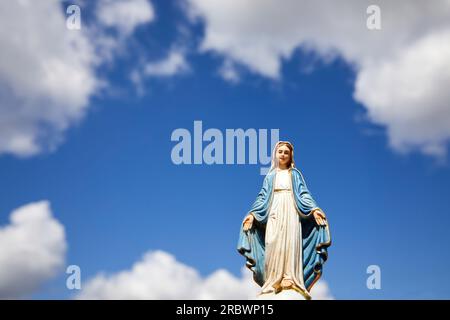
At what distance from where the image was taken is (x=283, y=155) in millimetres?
→ 20344

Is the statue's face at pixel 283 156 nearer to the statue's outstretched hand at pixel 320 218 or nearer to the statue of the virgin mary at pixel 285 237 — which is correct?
the statue of the virgin mary at pixel 285 237

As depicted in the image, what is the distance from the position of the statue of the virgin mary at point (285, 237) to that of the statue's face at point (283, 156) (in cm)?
41

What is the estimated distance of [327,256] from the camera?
19.1 meters

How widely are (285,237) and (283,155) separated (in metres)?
2.70

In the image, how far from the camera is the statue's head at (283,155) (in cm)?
2033

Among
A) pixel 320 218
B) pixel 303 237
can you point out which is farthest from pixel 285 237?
pixel 320 218

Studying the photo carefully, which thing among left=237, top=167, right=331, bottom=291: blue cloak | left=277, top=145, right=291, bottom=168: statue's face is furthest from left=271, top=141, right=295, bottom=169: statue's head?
left=237, top=167, right=331, bottom=291: blue cloak

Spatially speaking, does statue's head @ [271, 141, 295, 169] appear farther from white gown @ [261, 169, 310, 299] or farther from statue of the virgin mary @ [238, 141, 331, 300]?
white gown @ [261, 169, 310, 299]

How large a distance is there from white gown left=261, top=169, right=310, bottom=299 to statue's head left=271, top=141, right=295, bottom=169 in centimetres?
95

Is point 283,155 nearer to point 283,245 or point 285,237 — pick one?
point 285,237
